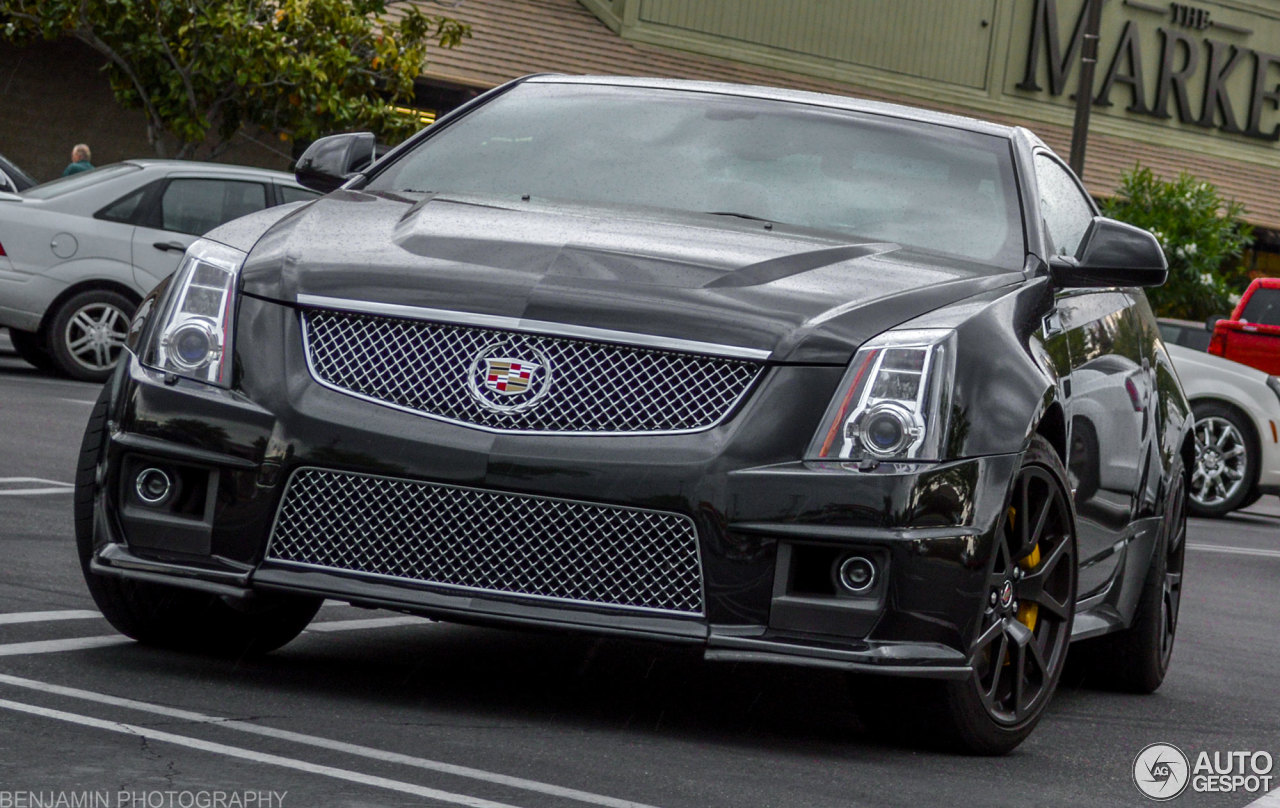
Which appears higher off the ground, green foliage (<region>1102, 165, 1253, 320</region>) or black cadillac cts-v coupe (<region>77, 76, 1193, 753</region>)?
black cadillac cts-v coupe (<region>77, 76, 1193, 753</region>)

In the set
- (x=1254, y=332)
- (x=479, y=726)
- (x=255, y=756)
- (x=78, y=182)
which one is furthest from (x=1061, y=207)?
(x=1254, y=332)

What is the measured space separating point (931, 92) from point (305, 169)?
97.8 feet

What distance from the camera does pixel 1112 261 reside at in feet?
18.8

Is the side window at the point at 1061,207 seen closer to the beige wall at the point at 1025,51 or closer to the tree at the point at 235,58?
the tree at the point at 235,58

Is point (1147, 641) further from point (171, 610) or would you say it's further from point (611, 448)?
point (171, 610)

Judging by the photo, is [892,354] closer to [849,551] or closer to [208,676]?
[849,551]

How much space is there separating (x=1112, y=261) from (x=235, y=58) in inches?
639

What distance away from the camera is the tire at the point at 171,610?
5.12 meters

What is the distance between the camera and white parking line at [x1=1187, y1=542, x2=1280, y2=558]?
Result: 1350cm

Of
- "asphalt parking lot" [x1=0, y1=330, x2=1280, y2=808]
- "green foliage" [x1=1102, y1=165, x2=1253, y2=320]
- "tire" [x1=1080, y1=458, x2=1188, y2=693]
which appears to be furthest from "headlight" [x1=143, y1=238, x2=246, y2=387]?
"green foliage" [x1=1102, y1=165, x2=1253, y2=320]

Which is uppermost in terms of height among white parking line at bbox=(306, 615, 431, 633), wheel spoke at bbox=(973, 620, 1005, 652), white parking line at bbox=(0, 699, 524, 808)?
wheel spoke at bbox=(973, 620, 1005, 652)

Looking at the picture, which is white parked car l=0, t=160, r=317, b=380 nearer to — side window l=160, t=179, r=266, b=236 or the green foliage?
side window l=160, t=179, r=266, b=236

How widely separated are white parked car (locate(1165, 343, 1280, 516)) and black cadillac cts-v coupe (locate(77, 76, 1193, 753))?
452 inches

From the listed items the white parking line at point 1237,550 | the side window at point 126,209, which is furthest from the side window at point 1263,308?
the side window at point 126,209
